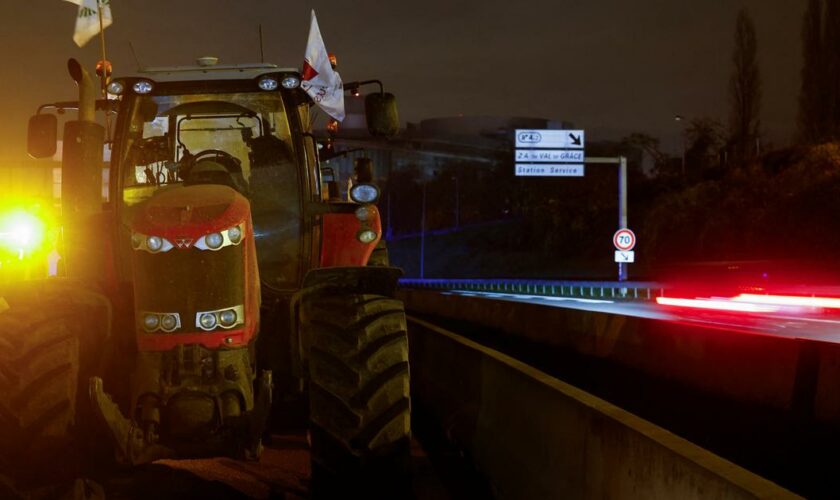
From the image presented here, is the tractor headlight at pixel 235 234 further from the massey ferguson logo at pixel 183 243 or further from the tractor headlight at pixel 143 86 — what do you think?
the tractor headlight at pixel 143 86

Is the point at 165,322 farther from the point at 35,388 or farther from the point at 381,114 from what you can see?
the point at 381,114

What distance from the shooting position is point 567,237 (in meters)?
78.5

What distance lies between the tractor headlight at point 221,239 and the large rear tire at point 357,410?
2.51ft

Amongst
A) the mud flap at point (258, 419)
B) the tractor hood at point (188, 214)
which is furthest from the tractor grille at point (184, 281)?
the mud flap at point (258, 419)

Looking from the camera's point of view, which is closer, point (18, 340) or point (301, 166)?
point (18, 340)

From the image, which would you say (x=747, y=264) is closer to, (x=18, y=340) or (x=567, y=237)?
(x=18, y=340)

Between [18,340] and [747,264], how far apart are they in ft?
73.2

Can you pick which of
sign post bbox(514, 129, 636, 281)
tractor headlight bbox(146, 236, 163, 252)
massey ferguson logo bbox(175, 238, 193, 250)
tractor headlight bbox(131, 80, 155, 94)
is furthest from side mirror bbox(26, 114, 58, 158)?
sign post bbox(514, 129, 636, 281)

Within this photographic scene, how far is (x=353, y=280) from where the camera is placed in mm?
6965

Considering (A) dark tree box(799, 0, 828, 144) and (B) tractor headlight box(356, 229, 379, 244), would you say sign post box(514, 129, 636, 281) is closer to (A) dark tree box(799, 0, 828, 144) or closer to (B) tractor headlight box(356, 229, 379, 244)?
(A) dark tree box(799, 0, 828, 144)

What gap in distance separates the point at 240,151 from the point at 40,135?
1506mm

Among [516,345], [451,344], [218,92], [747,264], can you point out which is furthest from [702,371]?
[747,264]

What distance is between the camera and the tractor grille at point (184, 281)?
6.08 m

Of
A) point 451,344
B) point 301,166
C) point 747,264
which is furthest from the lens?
point 747,264
